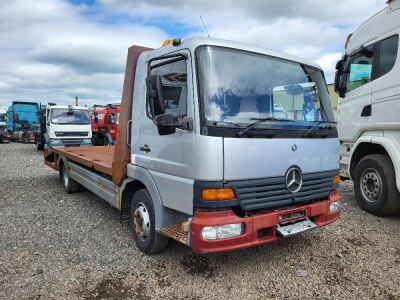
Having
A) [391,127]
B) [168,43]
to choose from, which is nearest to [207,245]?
[168,43]

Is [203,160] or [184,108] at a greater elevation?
[184,108]

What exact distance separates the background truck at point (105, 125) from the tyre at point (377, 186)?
13.0 metres

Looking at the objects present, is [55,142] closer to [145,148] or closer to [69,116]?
[69,116]

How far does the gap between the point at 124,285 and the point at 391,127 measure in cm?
417

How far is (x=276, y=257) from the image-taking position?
13.2 ft

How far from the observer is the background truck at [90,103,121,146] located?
693 inches

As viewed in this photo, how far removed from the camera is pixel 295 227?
141 inches

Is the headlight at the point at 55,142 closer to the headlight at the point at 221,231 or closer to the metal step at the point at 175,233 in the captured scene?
the metal step at the point at 175,233

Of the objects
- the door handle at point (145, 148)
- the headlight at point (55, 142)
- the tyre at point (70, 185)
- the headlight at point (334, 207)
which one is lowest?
the tyre at point (70, 185)

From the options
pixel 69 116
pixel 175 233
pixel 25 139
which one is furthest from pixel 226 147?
pixel 25 139

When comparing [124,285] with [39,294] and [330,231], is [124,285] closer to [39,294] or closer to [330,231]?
[39,294]

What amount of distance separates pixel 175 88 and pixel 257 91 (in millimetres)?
793

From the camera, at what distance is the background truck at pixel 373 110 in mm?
5184

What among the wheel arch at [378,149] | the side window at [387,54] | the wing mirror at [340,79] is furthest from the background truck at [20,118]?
the side window at [387,54]
